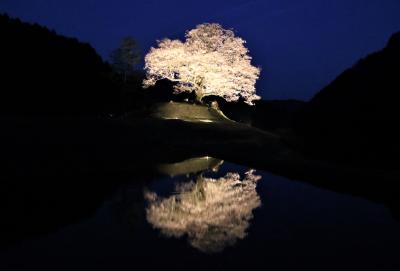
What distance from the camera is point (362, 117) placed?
13.0 meters

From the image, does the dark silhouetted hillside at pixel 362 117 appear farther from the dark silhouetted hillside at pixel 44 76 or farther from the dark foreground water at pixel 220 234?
the dark silhouetted hillside at pixel 44 76

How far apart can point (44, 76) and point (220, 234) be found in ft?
78.0

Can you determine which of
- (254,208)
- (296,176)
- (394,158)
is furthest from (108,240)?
(394,158)

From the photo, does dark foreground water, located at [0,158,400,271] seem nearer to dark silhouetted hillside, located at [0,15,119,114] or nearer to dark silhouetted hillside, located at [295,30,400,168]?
dark silhouetted hillside, located at [295,30,400,168]

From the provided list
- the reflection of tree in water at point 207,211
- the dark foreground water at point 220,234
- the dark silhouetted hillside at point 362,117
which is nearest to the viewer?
the dark foreground water at point 220,234

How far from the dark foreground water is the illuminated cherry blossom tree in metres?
24.5

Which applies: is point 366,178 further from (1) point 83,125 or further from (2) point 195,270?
(1) point 83,125

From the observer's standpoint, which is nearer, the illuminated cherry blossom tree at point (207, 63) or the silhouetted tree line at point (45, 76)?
the silhouetted tree line at point (45, 76)

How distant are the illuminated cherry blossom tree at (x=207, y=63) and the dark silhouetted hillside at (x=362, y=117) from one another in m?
19.2

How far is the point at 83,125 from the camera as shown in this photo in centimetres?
2022

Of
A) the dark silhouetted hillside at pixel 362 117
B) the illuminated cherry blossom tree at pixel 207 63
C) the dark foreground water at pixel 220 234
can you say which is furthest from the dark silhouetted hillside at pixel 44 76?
the dark silhouetted hillside at pixel 362 117

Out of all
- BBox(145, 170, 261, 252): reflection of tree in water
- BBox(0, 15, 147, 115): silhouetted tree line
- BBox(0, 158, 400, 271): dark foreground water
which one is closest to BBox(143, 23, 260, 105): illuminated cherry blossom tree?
BBox(0, 15, 147, 115): silhouetted tree line

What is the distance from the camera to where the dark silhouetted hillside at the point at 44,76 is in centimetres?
2547

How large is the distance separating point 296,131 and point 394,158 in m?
5.86
